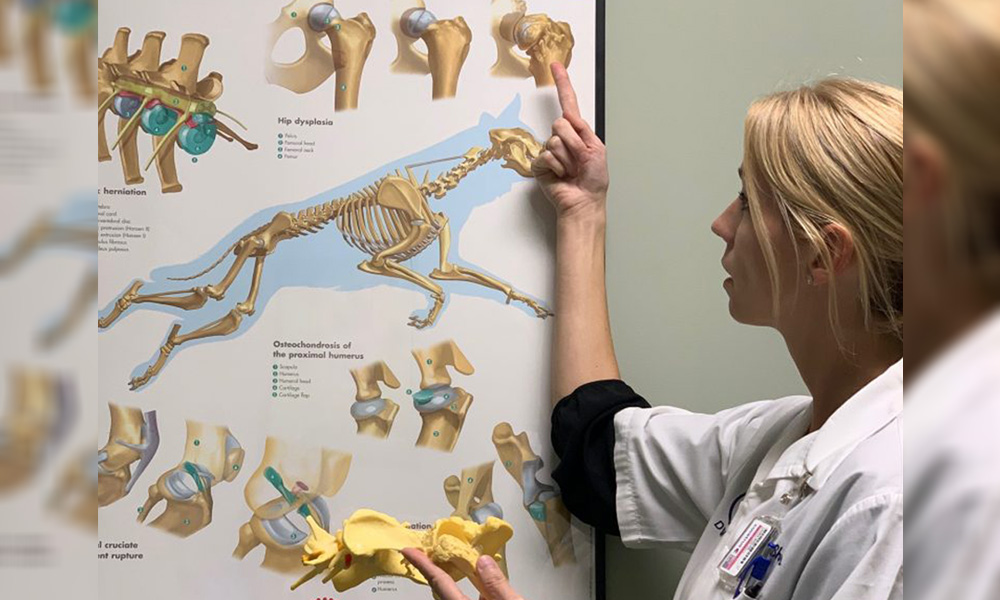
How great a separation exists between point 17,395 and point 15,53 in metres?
0.04

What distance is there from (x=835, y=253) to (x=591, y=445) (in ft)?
1.22

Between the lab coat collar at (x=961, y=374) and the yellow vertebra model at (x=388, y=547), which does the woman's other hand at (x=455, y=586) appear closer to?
the yellow vertebra model at (x=388, y=547)

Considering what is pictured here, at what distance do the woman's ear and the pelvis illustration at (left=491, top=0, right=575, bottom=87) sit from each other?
0.44 m

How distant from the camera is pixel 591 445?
1.09 metres

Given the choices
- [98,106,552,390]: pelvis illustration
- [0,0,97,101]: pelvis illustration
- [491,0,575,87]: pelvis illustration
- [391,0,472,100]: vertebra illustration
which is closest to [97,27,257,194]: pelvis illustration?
[98,106,552,390]: pelvis illustration

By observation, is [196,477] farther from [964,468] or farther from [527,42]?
[964,468]

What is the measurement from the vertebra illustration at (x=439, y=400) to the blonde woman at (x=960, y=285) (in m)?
1.03

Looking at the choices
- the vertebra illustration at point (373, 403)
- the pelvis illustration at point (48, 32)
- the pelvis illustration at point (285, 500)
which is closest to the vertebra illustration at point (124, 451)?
the pelvis illustration at point (285, 500)

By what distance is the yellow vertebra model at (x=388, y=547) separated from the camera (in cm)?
90

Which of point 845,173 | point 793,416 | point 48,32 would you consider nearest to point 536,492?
point 793,416

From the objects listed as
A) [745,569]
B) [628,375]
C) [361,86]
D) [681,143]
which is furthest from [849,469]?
[361,86]

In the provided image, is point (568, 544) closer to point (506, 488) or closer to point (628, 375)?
point (506, 488)

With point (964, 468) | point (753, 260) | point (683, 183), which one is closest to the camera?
point (964, 468)

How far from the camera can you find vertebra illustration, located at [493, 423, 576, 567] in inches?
44.4
